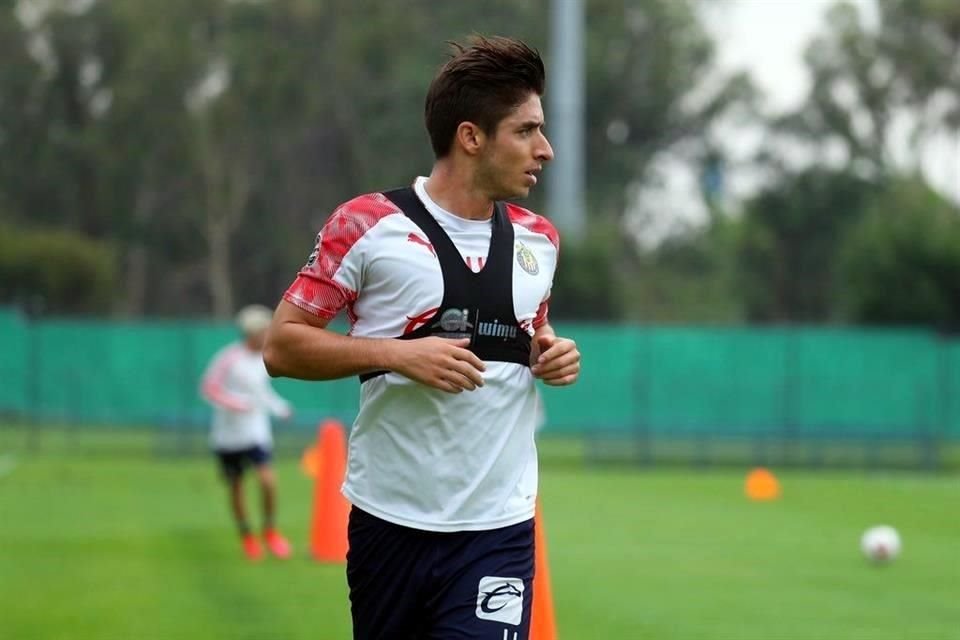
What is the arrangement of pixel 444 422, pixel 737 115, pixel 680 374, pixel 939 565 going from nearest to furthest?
pixel 444 422 < pixel 939 565 < pixel 680 374 < pixel 737 115

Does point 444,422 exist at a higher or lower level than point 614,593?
higher

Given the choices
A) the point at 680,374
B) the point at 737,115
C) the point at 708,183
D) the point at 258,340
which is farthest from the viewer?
the point at 737,115

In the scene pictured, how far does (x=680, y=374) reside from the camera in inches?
1256

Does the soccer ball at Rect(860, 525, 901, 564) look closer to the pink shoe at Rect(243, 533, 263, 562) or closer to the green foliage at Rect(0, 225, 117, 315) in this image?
the pink shoe at Rect(243, 533, 263, 562)

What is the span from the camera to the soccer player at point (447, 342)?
469 cm

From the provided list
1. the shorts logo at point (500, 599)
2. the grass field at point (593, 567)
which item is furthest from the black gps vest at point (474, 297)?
the grass field at point (593, 567)

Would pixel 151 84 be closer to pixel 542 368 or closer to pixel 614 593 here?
pixel 614 593

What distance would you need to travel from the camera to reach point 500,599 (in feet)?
15.7

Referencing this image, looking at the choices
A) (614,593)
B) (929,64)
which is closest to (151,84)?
(929,64)

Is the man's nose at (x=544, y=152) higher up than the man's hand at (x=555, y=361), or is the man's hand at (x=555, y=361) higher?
the man's nose at (x=544, y=152)

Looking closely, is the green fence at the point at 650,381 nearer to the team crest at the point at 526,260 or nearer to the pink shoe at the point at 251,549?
the pink shoe at the point at 251,549

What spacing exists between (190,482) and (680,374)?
11207 millimetres

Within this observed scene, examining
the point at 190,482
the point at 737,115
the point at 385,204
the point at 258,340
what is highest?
the point at 737,115

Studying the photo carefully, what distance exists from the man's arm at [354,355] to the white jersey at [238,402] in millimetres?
10535
